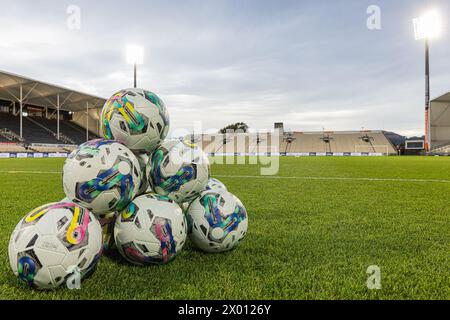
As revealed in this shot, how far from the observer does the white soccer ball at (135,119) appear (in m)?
2.97

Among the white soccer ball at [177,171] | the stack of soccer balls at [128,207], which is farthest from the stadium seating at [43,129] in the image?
the white soccer ball at [177,171]

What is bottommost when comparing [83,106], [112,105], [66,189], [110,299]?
[110,299]

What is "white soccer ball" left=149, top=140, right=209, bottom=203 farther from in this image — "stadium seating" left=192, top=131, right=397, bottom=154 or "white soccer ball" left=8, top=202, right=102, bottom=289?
"stadium seating" left=192, top=131, right=397, bottom=154

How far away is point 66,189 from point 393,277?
2.72 m

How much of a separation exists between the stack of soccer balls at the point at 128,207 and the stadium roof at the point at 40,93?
127 ft

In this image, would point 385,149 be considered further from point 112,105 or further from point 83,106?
point 112,105

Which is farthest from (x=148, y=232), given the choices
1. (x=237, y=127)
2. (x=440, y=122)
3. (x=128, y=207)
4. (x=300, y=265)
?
(x=237, y=127)

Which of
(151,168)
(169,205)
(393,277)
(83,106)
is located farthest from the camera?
(83,106)

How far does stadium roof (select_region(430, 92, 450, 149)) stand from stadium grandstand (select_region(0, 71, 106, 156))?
4781 centimetres

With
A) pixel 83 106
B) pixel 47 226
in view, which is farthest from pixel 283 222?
pixel 83 106

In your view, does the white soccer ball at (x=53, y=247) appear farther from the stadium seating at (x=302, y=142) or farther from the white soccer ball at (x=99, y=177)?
the stadium seating at (x=302, y=142)

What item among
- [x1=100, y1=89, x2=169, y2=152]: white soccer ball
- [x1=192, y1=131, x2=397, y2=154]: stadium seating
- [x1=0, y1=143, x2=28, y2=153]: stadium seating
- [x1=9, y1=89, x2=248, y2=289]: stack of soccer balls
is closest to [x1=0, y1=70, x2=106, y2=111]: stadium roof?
[x1=0, y1=143, x2=28, y2=153]: stadium seating

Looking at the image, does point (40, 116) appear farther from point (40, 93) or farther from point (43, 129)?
point (40, 93)

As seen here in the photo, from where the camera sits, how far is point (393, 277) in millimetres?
2574
